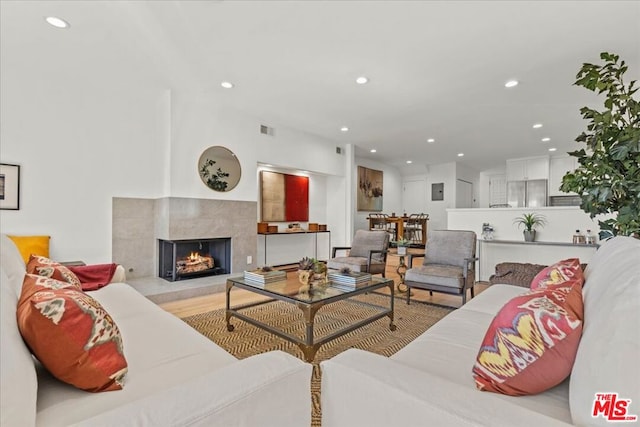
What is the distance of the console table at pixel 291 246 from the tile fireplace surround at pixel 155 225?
1006 mm

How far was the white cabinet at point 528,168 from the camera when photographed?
7836 mm

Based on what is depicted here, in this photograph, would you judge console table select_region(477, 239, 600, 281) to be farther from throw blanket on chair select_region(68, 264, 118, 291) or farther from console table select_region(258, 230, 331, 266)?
throw blanket on chair select_region(68, 264, 118, 291)

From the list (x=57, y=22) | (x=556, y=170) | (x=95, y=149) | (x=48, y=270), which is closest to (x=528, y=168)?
(x=556, y=170)

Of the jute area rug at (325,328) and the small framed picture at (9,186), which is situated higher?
the small framed picture at (9,186)

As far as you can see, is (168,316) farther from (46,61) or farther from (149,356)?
(46,61)

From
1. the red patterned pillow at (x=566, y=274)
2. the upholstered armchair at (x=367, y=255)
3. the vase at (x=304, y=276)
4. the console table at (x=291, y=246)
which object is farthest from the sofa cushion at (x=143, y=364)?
the console table at (x=291, y=246)

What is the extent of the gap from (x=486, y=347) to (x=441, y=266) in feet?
8.71

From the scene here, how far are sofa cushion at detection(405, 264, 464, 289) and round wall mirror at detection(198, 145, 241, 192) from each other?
2.95 m

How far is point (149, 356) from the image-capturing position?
131 cm

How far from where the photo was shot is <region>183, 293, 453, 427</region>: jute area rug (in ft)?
Answer: 7.73

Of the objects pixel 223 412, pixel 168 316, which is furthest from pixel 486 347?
pixel 168 316

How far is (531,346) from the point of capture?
0.94 metres

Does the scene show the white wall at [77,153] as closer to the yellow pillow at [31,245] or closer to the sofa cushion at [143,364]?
the yellow pillow at [31,245]

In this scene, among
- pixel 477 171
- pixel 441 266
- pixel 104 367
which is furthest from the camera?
pixel 477 171
